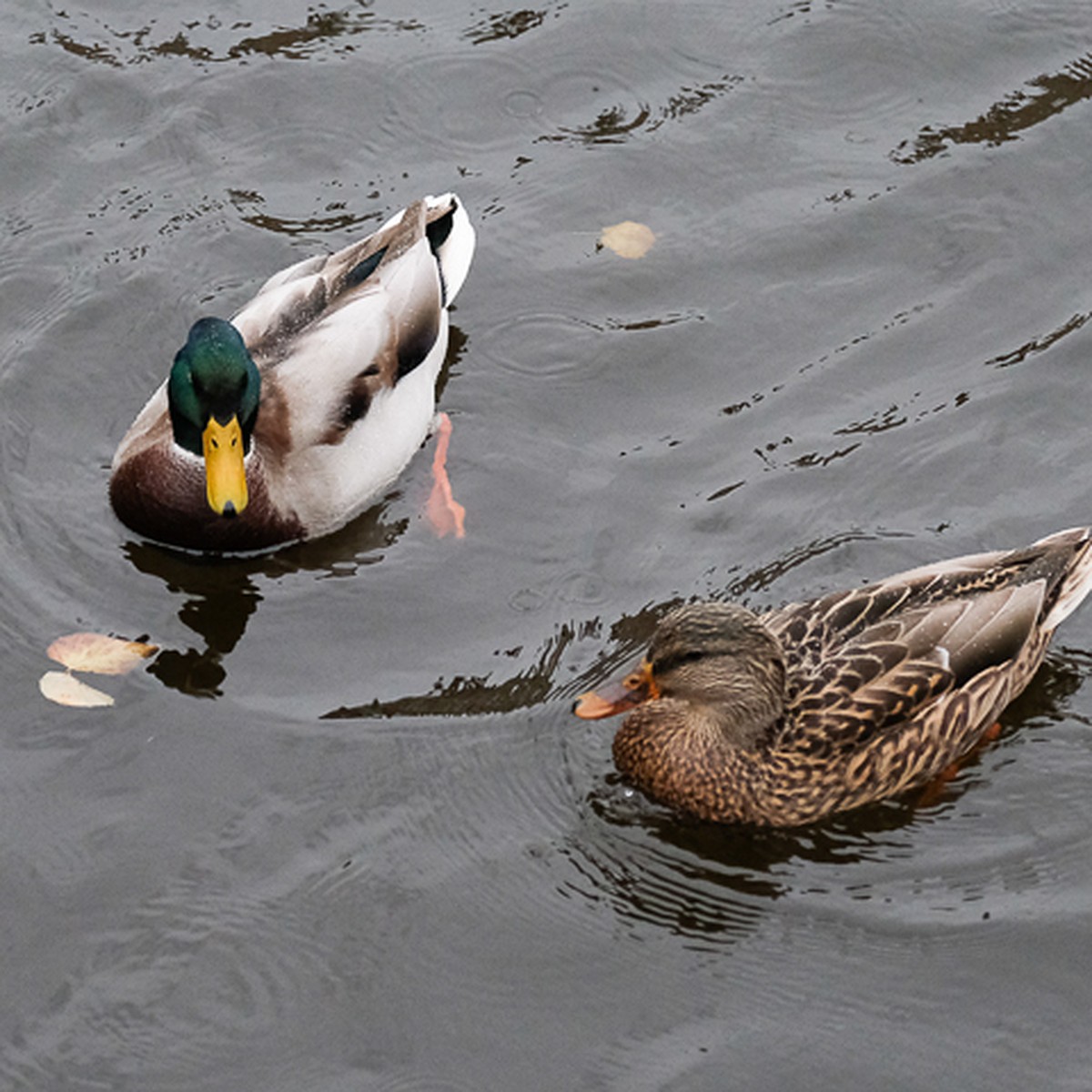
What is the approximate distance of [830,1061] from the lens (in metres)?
5.64

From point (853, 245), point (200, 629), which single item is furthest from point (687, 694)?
point (853, 245)

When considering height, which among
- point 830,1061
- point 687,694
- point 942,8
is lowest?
point 830,1061

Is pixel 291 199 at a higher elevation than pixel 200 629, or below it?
higher

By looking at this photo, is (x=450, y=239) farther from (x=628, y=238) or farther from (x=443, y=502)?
(x=443, y=502)

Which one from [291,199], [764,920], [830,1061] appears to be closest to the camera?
[830,1061]

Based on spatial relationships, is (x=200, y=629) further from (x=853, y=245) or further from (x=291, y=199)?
(x=853, y=245)

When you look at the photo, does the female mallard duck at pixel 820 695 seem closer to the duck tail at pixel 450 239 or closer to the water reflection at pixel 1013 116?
the duck tail at pixel 450 239

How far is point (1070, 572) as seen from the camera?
22.1 feet

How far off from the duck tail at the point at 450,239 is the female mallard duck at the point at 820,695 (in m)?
2.75

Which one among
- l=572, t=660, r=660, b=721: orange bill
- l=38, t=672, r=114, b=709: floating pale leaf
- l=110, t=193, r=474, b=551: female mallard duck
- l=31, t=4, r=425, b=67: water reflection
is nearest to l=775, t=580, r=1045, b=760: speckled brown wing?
l=572, t=660, r=660, b=721: orange bill

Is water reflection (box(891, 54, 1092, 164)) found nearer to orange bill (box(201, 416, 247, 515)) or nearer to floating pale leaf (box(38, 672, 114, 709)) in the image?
orange bill (box(201, 416, 247, 515))

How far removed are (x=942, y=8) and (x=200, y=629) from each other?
5553 millimetres

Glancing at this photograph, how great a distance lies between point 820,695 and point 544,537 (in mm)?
1602

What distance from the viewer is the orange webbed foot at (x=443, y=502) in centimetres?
761
